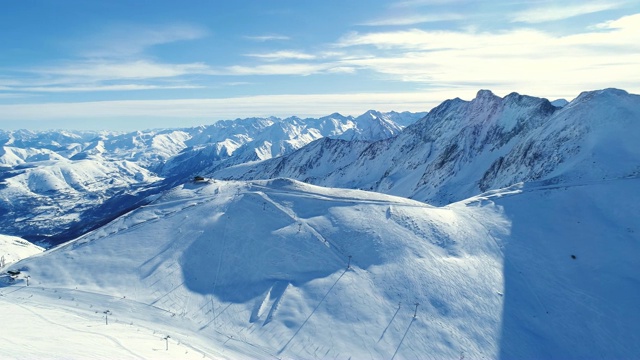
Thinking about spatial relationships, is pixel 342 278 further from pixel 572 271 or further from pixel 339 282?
pixel 572 271

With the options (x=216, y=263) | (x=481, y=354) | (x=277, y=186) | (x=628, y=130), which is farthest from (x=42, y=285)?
(x=628, y=130)

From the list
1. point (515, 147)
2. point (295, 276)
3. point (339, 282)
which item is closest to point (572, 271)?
point (339, 282)

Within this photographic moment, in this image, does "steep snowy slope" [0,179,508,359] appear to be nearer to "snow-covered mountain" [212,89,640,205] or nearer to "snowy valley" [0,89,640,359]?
"snowy valley" [0,89,640,359]

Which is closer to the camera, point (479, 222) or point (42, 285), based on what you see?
point (42, 285)

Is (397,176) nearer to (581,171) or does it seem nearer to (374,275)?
(581,171)

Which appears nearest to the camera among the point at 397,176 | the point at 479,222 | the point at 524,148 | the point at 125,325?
Answer: the point at 125,325

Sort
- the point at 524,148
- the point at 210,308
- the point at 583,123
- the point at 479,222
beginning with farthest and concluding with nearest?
the point at 524,148, the point at 583,123, the point at 479,222, the point at 210,308

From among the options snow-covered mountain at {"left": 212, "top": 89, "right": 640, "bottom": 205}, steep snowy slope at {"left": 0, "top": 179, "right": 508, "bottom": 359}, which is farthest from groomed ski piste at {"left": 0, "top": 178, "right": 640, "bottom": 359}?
snow-covered mountain at {"left": 212, "top": 89, "right": 640, "bottom": 205}
